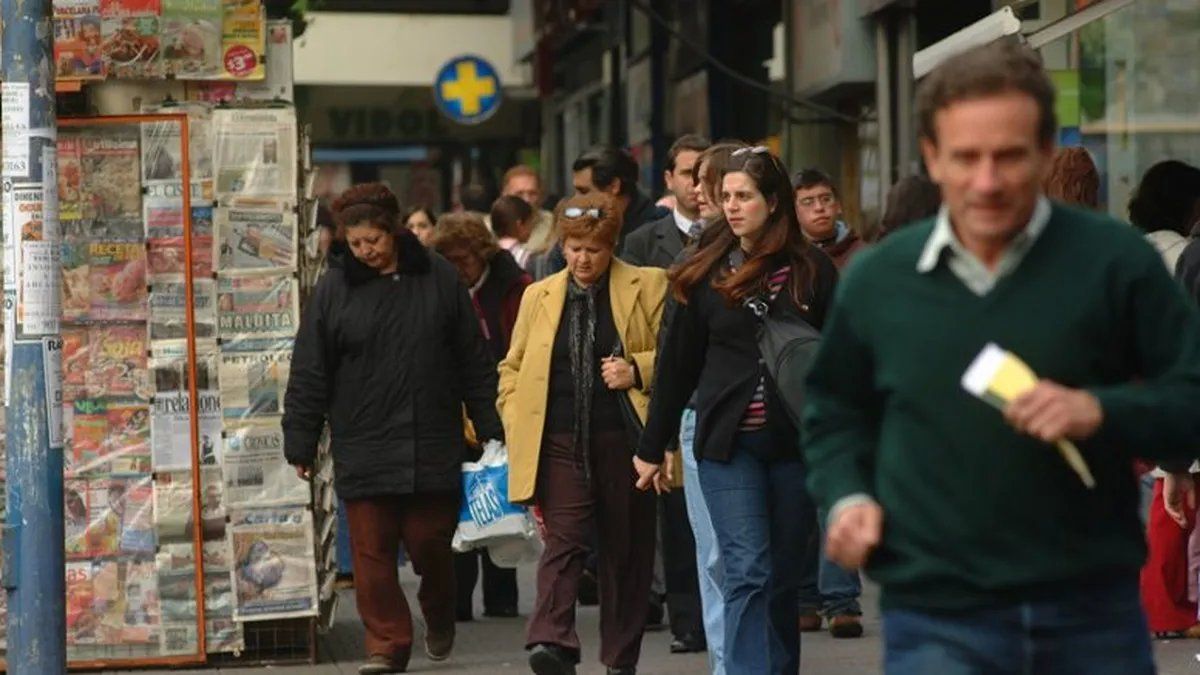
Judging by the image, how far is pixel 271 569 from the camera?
997 centimetres

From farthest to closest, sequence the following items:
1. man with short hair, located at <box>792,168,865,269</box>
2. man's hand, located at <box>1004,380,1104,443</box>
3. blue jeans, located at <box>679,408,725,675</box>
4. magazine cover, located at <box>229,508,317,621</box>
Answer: man with short hair, located at <box>792,168,865,269</box>
magazine cover, located at <box>229,508,317,621</box>
blue jeans, located at <box>679,408,725,675</box>
man's hand, located at <box>1004,380,1104,443</box>

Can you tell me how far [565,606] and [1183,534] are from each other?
8.18 ft

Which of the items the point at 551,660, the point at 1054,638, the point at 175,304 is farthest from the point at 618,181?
the point at 1054,638

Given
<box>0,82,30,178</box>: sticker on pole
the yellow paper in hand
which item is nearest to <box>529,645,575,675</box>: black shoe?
<box>0,82,30,178</box>: sticker on pole

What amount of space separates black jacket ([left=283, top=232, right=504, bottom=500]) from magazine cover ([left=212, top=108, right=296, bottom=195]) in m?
0.41

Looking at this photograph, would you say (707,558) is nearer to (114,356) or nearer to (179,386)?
(179,386)

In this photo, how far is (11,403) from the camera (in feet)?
27.1

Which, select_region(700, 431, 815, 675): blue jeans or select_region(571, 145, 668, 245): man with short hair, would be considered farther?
select_region(571, 145, 668, 245): man with short hair

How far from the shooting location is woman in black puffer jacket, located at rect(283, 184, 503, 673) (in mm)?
9516

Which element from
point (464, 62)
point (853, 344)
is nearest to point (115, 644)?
point (853, 344)

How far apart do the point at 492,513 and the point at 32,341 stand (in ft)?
6.92

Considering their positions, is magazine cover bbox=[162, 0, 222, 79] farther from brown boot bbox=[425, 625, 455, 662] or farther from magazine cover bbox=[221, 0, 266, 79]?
brown boot bbox=[425, 625, 455, 662]

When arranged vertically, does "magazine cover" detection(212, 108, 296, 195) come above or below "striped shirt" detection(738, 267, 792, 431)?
above

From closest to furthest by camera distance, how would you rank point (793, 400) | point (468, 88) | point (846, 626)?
point (793, 400)
point (846, 626)
point (468, 88)
